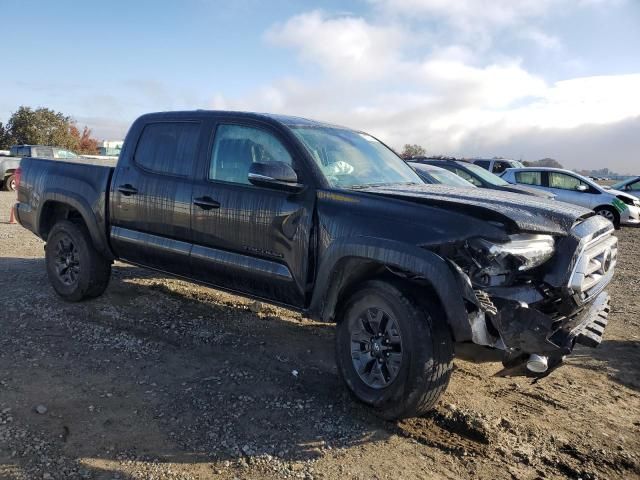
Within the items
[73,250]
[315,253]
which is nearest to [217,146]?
[315,253]

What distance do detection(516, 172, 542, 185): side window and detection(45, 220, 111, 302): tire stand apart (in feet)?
40.8

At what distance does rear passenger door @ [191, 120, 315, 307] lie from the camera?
3.88 metres

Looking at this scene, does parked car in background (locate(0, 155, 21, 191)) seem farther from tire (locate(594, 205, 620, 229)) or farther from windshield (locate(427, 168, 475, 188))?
tire (locate(594, 205, 620, 229))

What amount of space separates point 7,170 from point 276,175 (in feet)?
63.2

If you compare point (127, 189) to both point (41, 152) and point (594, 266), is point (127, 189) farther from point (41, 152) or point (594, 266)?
point (41, 152)

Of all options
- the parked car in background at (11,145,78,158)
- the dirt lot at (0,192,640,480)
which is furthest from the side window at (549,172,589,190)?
the parked car in background at (11,145,78,158)

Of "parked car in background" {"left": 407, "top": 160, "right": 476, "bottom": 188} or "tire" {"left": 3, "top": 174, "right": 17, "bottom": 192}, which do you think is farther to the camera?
"tire" {"left": 3, "top": 174, "right": 17, "bottom": 192}

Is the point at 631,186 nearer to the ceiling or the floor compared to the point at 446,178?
nearer to the ceiling

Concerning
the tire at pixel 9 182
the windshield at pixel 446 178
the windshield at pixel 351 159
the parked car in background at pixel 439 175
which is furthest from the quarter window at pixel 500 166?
the tire at pixel 9 182

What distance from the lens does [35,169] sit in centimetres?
601

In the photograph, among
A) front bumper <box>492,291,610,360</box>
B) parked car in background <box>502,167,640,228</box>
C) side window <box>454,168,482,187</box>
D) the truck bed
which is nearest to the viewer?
front bumper <box>492,291,610,360</box>

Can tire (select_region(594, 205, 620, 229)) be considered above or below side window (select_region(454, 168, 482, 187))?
below

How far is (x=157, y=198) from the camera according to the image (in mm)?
4785

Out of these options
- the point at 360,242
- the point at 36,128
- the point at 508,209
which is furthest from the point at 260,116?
the point at 36,128
